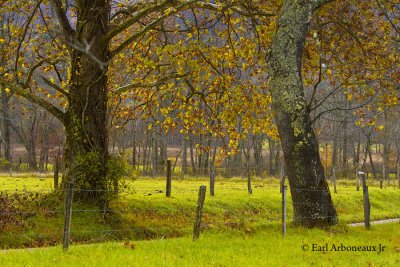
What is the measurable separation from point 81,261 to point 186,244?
3.18 meters

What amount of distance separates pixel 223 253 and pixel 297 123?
21.1ft

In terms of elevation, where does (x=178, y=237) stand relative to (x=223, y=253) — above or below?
below

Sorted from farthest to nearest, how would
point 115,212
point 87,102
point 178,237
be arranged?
1. point 115,212
2. point 87,102
3. point 178,237

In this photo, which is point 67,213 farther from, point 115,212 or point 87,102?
point 115,212

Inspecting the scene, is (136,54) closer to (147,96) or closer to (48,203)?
(147,96)

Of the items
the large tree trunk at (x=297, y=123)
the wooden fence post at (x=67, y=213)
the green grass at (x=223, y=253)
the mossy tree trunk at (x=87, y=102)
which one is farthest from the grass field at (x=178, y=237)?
the mossy tree trunk at (x=87, y=102)

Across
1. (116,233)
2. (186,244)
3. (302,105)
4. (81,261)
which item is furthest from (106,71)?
(81,261)

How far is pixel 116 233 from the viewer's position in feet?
57.4

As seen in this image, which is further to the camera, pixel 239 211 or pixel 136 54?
pixel 239 211

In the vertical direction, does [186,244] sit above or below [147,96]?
below

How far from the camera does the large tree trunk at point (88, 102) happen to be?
17.8 meters

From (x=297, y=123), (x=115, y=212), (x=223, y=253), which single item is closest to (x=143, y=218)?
(x=115, y=212)

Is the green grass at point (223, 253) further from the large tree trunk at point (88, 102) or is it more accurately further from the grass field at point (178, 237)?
the large tree trunk at point (88, 102)

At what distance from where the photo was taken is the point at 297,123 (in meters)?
15.9
